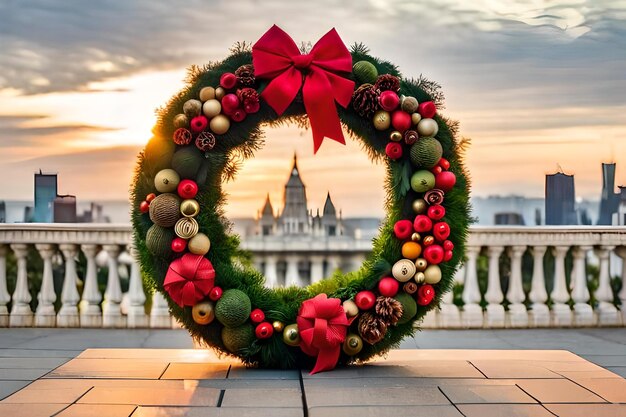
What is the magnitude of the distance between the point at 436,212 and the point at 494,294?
2.23 meters

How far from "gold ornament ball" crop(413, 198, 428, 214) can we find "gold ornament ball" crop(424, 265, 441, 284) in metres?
0.27

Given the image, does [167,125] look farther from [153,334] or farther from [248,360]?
[153,334]

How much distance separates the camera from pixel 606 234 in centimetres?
565

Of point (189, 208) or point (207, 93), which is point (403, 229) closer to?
point (189, 208)

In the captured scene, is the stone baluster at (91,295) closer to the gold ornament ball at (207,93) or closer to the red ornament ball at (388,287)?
the gold ornament ball at (207,93)

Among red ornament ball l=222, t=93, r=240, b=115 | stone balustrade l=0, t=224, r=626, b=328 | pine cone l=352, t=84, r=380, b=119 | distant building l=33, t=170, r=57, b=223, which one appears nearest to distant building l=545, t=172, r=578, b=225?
stone balustrade l=0, t=224, r=626, b=328

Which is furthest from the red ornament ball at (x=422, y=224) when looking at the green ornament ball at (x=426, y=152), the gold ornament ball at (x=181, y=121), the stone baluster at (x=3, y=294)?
the stone baluster at (x=3, y=294)

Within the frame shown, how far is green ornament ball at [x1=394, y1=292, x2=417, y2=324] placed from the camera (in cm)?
367

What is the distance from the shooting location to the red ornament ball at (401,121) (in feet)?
12.1

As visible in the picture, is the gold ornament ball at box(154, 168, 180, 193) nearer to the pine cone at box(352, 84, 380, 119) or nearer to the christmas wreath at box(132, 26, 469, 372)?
the christmas wreath at box(132, 26, 469, 372)

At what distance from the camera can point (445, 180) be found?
370 cm

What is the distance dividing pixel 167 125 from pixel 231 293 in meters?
0.87

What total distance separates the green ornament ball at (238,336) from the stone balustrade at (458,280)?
6.50ft

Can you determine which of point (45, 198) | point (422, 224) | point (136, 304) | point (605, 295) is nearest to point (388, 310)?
point (422, 224)
